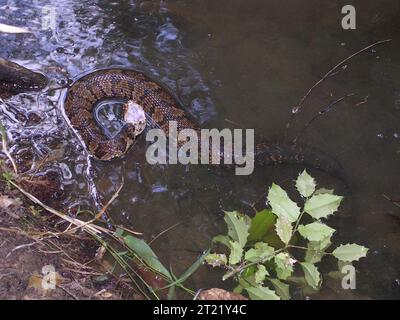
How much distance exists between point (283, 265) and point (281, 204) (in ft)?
1.62

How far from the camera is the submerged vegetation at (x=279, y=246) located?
10.6ft

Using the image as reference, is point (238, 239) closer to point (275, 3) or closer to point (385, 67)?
point (385, 67)

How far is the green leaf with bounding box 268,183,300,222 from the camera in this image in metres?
3.25

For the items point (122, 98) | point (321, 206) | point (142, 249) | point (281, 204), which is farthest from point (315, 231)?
point (122, 98)

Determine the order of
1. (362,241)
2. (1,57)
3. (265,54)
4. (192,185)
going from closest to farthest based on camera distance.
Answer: (362,241) < (192,185) < (1,57) < (265,54)

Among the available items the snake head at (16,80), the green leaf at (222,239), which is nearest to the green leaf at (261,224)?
the green leaf at (222,239)

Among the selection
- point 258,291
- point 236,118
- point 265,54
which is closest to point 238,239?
point 258,291

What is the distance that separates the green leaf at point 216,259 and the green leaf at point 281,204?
0.58 metres

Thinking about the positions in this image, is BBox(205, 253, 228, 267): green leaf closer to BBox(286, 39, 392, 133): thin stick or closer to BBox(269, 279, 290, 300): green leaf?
BBox(269, 279, 290, 300): green leaf

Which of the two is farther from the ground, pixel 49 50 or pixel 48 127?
pixel 49 50

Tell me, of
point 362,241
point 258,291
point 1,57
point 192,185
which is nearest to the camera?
point 258,291

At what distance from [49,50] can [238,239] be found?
3101 mm

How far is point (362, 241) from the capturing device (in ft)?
13.2

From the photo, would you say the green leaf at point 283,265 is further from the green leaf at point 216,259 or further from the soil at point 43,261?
the soil at point 43,261
